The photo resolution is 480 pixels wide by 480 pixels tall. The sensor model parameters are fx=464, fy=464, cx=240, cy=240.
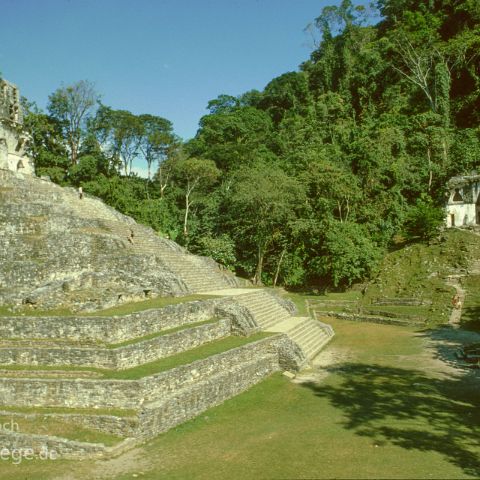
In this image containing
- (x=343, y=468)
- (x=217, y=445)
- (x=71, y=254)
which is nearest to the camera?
(x=343, y=468)

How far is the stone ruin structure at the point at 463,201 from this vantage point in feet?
96.4

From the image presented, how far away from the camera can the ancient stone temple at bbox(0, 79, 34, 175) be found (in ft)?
90.6

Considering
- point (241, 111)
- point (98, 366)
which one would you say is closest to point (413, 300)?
point (98, 366)

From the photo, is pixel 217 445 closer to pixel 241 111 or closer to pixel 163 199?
→ pixel 163 199

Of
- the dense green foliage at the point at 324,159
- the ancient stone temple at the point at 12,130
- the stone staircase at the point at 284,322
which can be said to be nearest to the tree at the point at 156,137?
the dense green foliage at the point at 324,159

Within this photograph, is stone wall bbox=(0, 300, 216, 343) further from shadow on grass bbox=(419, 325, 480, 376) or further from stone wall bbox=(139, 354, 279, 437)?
shadow on grass bbox=(419, 325, 480, 376)

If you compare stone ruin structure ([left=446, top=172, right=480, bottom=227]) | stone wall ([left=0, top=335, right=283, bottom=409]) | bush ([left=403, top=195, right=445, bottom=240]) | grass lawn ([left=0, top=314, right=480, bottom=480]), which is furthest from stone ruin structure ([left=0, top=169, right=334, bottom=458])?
stone ruin structure ([left=446, top=172, right=480, bottom=227])

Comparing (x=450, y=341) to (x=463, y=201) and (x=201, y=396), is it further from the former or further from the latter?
(x=463, y=201)

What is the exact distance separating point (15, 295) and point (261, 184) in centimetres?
1623

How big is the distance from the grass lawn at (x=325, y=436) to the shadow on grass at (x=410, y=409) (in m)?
0.02

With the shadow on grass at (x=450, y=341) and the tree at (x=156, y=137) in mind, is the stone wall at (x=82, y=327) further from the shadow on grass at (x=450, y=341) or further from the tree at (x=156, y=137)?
the tree at (x=156, y=137)

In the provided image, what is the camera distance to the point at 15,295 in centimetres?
1400

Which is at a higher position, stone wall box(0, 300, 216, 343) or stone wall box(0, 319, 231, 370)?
stone wall box(0, 300, 216, 343)

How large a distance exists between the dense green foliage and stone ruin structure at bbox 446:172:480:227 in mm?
1293
